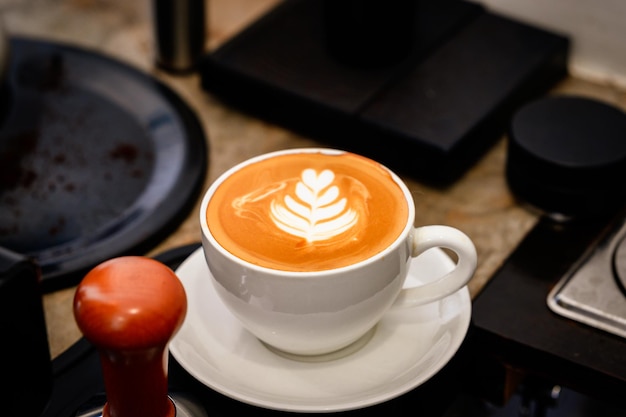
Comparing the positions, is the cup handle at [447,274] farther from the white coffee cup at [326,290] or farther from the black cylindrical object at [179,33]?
the black cylindrical object at [179,33]

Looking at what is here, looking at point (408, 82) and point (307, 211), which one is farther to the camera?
point (408, 82)

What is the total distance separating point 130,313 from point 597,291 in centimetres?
35

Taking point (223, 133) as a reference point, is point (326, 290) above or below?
above

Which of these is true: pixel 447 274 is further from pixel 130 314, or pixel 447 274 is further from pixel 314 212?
pixel 130 314

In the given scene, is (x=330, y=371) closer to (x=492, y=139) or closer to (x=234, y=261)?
(x=234, y=261)

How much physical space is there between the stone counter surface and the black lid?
3 cm

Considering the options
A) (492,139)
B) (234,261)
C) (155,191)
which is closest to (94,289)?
(234,261)

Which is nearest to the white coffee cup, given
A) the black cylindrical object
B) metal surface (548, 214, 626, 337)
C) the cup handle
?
the cup handle

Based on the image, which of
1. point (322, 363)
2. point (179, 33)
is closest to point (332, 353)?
point (322, 363)

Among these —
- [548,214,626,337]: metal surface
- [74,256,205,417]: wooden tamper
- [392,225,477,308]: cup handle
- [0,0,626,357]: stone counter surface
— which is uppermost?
[74,256,205,417]: wooden tamper

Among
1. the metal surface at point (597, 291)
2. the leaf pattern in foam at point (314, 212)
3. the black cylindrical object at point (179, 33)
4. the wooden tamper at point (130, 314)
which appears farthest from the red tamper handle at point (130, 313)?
the black cylindrical object at point (179, 33)

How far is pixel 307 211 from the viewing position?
1.63ft

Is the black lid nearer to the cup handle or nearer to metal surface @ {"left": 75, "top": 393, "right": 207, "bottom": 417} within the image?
the cup handle

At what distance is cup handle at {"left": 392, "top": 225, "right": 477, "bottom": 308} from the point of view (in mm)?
483
